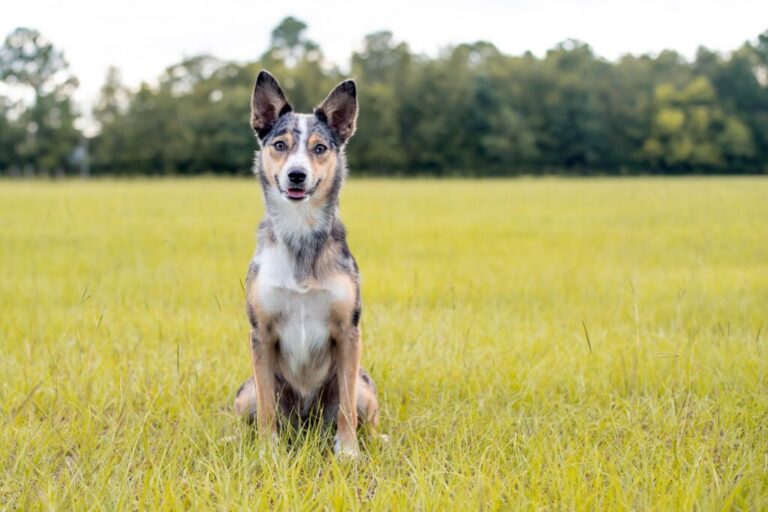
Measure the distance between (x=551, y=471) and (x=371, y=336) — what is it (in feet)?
9.19

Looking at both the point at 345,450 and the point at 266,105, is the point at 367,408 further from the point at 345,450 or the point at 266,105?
the point at 266,105

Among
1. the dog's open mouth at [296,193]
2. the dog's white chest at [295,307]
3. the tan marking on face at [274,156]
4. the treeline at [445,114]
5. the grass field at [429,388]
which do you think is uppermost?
the treeline at [445,114]

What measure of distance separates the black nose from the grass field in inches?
47.0

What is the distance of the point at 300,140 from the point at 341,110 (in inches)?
16.9

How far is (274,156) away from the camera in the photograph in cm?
397

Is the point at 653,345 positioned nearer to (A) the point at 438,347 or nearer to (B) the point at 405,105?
(A) the point at 438,347

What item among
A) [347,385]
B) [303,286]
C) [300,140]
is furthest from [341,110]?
[347,385]

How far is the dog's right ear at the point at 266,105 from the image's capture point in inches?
161

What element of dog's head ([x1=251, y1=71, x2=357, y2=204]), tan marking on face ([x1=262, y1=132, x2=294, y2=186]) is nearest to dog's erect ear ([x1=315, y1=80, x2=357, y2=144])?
dog's head ([x1=251, y1=71, x2=357, y2=204])

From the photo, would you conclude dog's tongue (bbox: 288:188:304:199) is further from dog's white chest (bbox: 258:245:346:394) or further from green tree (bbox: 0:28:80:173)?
green tree (bbox: 0:28:80:173)

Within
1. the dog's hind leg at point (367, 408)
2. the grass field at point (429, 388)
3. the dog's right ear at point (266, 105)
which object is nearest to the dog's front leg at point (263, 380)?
the grass field at point (429, 388)

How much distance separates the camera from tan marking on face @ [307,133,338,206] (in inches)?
154

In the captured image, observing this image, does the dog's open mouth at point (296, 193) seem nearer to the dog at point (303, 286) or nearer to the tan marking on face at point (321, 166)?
the dog at point (303, 286)

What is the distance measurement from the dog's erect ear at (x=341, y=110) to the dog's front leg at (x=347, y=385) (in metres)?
1.29
